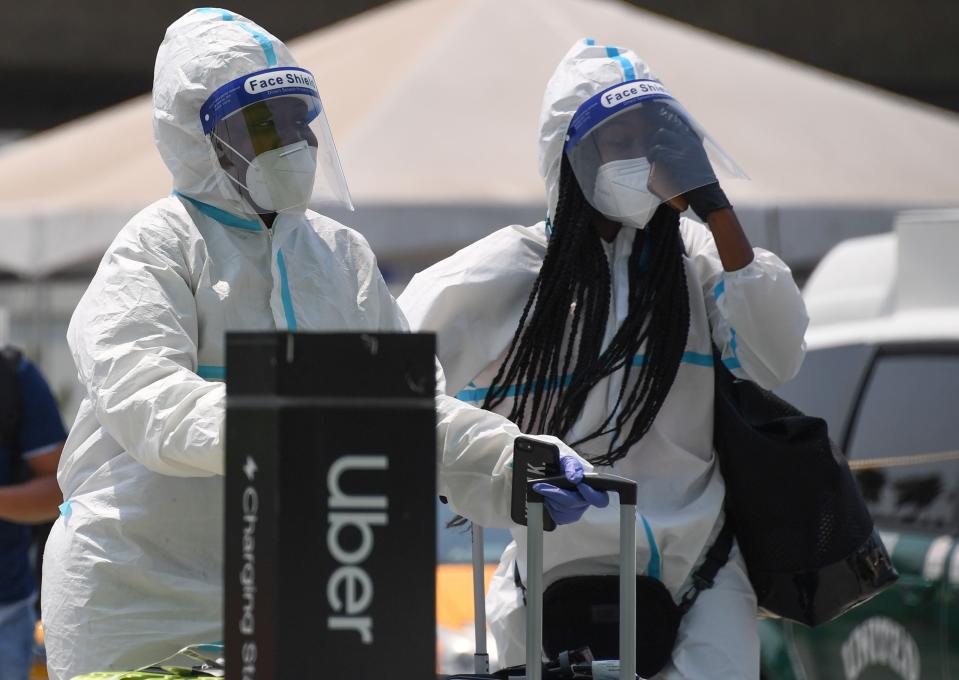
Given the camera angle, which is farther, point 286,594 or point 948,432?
point 948,432

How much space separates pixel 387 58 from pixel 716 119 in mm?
1601

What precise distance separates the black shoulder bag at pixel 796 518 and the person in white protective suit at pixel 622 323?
52 millimetres

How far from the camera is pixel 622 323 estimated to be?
125 inches

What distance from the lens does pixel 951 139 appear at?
8.12 m

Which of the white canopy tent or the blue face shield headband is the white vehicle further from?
the blue face shield headband

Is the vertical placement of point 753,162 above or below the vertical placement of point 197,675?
above

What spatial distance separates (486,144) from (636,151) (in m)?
3.68

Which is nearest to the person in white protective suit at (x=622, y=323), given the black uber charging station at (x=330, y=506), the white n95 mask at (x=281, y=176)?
the white n95 mask at (x=281, y=176)

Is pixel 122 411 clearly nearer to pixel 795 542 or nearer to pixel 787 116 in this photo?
pixel 795 542

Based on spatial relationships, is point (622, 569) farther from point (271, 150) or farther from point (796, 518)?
point (271, 150)

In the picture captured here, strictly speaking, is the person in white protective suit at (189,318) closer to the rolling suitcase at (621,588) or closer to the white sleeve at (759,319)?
the rolling suitcase at (621,588)

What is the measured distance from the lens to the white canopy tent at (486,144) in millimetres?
6688

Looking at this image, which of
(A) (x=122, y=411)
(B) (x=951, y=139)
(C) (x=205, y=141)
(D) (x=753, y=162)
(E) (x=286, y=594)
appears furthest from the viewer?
(B) (x=951, y=139)

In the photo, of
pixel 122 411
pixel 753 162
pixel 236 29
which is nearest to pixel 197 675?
pixel 122 411
